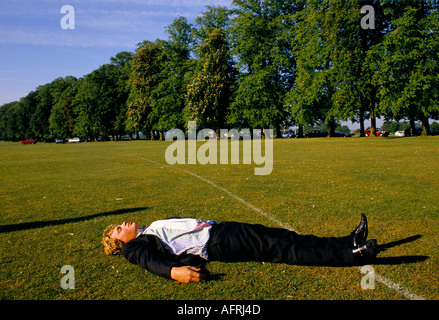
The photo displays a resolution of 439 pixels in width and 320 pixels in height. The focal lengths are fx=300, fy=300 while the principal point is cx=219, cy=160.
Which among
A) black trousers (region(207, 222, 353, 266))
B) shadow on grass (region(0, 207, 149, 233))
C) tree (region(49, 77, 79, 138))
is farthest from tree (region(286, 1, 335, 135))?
tree (region(49, 77, 79, 138))

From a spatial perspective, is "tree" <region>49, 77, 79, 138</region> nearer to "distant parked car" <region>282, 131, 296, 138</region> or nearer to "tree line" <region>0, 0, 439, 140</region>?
"tree line" <region>0, 0, 439, 140</region>

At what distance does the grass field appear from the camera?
12.8ft

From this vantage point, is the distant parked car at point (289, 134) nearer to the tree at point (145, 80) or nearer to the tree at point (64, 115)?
the tree at point (145, 80)

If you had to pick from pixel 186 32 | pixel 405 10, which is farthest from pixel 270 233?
pixel 186 32

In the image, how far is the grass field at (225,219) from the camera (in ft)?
12.8

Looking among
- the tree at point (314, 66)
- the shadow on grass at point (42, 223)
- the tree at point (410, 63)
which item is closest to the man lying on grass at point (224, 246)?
the shadow on grass at point (42, 223)

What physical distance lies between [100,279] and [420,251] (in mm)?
4915

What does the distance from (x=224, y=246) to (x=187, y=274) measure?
31.0 inches

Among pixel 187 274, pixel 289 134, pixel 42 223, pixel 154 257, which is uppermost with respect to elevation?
Answer: pixel 289 134

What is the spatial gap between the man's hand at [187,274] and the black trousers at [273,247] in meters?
0.63

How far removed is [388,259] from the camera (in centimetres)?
453

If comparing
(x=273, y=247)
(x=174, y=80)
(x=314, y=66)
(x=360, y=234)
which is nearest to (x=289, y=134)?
(x=174, y=80)

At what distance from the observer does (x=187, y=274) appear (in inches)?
155

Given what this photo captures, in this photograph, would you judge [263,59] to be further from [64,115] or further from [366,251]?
[64,115]
